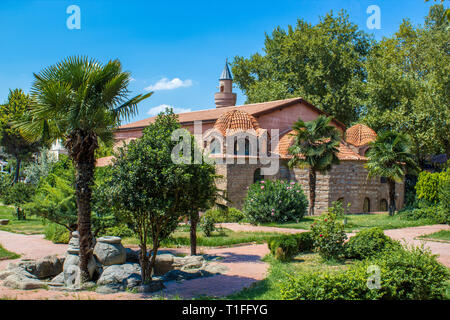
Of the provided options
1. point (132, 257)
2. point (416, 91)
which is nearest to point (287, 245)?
point (132, 257)

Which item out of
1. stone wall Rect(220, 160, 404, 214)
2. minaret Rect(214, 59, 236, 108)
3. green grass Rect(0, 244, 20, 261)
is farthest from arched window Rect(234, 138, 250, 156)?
minaret Rect(214, 59, 236, 108)

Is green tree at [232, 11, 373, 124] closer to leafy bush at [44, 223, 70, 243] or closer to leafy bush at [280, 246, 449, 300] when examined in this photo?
leafy bush at [44, 223, 70, 243]

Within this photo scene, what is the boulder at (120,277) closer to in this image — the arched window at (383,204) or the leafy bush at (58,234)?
the leafy bush at (58,234)

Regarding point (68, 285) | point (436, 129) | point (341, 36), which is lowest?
point (68, 285)

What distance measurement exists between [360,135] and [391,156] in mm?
9527

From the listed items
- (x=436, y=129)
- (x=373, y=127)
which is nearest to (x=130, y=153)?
(x=436, y=129)

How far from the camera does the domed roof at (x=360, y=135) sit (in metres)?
30.7

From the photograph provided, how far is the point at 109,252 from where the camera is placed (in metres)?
10.9

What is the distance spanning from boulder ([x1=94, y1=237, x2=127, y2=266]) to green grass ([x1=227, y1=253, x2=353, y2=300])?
12.7 ft

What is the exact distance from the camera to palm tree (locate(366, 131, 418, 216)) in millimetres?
21859

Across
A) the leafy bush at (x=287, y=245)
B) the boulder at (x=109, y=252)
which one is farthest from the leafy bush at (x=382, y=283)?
the boulder at (x=109, y=252)

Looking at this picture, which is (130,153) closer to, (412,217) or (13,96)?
(412,217)

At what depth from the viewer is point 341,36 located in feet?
144

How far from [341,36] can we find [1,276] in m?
41.4
